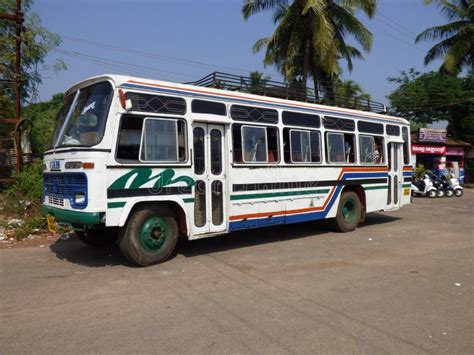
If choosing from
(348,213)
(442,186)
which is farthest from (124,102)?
(442,186)

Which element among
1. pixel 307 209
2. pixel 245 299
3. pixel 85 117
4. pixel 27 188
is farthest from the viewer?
pixel 27 188

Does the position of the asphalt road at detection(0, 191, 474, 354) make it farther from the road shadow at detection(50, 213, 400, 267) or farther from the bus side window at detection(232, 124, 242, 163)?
the bus side window at detection(232, 124, 242, 163)

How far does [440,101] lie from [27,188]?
30836 mm

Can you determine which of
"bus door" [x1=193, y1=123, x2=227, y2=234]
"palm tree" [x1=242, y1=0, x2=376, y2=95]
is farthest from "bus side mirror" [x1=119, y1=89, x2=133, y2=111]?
"palm tree" [x1=242, y1=0, x2=376, y2=95]

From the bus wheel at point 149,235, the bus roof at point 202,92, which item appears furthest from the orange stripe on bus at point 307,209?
the bus roof at point 202,92

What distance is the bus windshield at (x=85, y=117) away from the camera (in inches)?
247

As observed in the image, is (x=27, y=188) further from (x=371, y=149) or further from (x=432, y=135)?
(x=432, y=135)

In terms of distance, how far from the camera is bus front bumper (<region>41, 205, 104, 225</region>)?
19.8 ft

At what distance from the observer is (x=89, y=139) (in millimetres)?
6277

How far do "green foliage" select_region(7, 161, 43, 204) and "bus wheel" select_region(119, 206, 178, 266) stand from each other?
506cm

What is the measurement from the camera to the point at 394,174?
1145 centimetres

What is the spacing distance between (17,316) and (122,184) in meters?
2.26

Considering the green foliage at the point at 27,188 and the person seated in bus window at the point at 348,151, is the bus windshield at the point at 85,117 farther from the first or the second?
the person seated in bus window at the point at 348,151

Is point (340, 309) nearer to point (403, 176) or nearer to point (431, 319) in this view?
point (431, 319)
